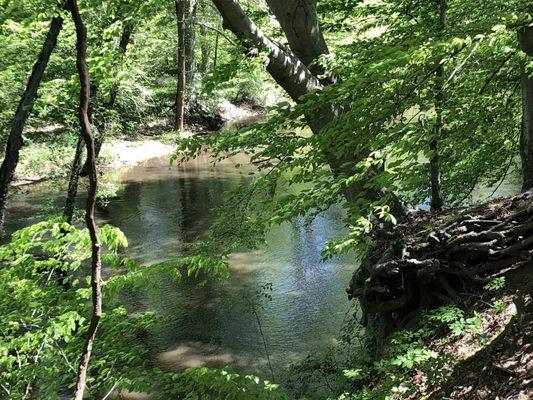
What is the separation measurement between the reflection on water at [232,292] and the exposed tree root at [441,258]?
259cm

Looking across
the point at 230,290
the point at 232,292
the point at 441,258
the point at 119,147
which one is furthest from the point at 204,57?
the point at 441,258

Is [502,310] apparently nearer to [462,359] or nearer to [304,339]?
[462,359]

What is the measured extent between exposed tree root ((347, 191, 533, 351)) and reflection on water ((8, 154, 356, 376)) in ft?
8.49

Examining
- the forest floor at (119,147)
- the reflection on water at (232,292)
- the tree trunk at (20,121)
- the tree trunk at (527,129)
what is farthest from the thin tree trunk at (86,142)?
the forest floor at (119,147)

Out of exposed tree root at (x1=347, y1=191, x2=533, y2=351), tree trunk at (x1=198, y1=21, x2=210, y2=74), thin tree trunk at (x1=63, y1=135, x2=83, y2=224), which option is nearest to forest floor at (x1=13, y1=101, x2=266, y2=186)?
thin tree trunk at (x1=63, y1=135, x2=83, y2=224)

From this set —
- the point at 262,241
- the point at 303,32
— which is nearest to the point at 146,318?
the point at 262,241

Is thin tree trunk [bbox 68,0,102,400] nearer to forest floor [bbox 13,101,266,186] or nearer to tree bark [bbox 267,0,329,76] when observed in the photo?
tree bark [bbox 267,0,329,76]

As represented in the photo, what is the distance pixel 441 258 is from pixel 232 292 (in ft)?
20.4

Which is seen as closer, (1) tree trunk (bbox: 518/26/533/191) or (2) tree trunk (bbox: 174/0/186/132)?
(1) tree trunk (bbox: 518/26/533/191)

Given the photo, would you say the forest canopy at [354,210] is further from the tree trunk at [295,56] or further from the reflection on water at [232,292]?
the reflection on water at [232,292]

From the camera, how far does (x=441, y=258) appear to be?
16.9 feet

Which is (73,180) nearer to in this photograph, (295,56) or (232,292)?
(232,292)

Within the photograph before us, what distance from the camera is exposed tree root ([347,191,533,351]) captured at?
15.8ft

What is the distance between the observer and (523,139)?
5551 millimetres
